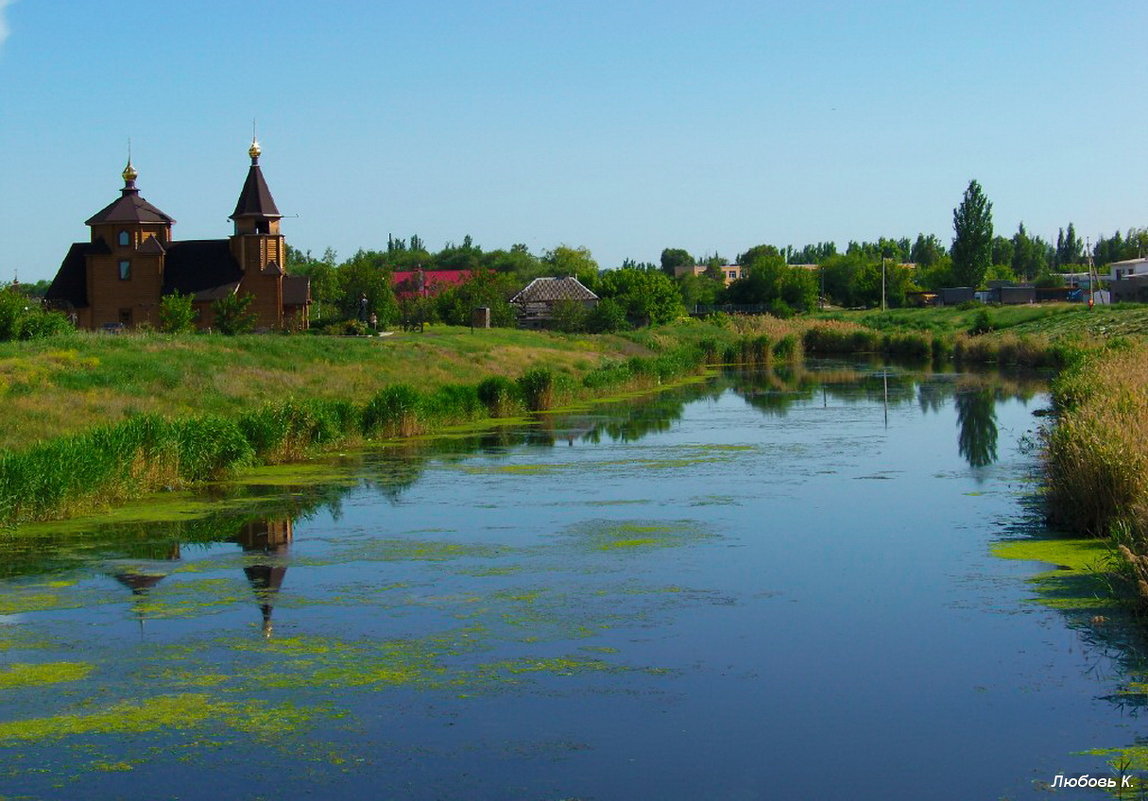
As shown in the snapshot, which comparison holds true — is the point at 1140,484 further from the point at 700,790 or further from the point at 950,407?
the point at 950,407

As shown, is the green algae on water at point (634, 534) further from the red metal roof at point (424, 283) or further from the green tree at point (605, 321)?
the red metal roof at point (424, 283)

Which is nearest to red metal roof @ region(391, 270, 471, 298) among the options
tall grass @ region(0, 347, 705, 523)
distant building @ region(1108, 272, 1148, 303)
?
distant building @ region(1108, 272, 1148, 303)

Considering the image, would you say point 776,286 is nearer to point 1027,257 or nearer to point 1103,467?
point 1027,257

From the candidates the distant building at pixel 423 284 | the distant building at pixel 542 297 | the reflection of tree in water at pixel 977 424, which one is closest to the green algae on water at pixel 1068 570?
the reflection of tree in water at pixel 977 424

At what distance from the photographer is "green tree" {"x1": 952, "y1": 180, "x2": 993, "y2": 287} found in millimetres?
112812

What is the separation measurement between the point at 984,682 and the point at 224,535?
37.4ft

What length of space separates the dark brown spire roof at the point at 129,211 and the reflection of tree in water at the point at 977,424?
39395mm

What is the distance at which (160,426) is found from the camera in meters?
23.1

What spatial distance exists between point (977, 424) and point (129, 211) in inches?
1764

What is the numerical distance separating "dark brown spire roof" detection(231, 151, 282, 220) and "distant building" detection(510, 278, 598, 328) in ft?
101

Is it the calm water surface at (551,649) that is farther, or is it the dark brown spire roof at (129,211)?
the dark brown spire roof at (129,211)

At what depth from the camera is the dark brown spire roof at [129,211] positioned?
63.7 metres

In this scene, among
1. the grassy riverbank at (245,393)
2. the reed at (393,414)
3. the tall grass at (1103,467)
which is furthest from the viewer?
the reed at (393,414)

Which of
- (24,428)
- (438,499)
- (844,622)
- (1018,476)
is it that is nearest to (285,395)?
(24,428)
